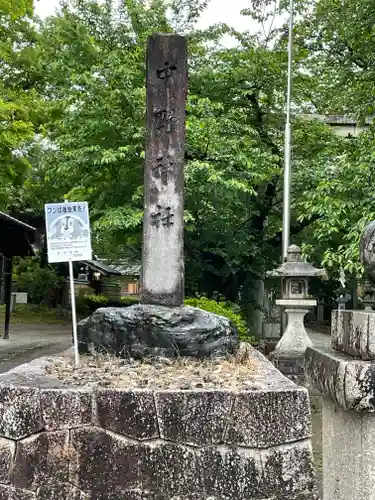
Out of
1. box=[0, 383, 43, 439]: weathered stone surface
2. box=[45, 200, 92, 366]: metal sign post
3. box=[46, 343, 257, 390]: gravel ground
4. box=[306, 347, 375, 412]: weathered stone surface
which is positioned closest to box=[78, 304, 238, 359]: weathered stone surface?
box=[46, 343, 257, 390]: gravel ground

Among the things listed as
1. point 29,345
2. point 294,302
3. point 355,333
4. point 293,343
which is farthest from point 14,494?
point 29,345

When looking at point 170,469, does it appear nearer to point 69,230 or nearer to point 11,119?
point 69,230

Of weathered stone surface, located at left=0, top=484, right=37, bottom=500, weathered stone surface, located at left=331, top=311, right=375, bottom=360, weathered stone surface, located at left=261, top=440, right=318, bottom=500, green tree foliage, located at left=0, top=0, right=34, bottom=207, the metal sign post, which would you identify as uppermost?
green tree foliage, located at left=0, top=0, right=34, bottom=207

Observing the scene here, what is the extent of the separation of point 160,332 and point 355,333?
94.9 inches

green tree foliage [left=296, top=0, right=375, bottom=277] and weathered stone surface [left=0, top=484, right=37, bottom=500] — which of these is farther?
green tree foliage [left=296, top=0, right=375, bottom=277]

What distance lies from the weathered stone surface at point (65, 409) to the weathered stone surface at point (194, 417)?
486 millimetres

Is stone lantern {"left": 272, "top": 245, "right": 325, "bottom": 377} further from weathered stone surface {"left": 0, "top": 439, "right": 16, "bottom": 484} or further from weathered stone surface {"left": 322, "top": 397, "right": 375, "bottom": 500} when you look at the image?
weathered stone surface {"left": 0, "top": 439, "right": 16, "bottom": 484}

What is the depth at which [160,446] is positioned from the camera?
3680mm

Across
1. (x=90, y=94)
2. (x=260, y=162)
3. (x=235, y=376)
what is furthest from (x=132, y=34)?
(x=235, y=376)

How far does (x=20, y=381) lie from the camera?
4.04 meters

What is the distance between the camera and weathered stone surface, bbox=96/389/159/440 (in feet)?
12.1

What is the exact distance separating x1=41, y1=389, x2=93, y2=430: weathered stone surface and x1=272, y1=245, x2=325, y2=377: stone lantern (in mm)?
8831

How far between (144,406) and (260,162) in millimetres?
11606

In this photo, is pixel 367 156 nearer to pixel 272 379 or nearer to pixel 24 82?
pixel 272 379
